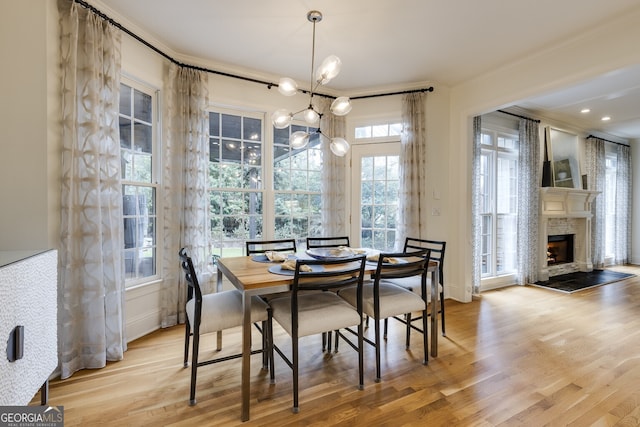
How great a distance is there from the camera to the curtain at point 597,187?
5.89m

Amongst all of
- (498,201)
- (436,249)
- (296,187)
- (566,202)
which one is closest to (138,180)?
(296,187)

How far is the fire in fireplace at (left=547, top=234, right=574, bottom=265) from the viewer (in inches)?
221

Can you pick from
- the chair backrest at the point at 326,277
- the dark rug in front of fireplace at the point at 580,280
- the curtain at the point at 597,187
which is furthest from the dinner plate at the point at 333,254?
the curtain at the point at 597,187

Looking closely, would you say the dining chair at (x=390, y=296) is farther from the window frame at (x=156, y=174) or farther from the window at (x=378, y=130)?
the window at (x=378, y=130)

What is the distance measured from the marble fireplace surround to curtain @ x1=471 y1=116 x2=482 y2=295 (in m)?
1.67

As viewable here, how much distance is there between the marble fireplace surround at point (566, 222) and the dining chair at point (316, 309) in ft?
14.8

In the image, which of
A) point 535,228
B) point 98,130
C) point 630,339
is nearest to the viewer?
point 98,130

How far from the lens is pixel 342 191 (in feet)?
13.6

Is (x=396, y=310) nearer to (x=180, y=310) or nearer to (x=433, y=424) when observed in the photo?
(x=433, y=424)

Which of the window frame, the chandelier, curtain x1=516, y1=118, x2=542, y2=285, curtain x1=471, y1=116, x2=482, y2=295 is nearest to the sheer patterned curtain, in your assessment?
the window frame

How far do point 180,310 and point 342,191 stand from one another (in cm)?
243

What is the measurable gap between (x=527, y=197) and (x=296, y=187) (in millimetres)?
3667

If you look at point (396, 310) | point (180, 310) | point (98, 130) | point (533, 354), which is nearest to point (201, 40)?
point (98, 130)

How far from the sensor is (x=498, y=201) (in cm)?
475
